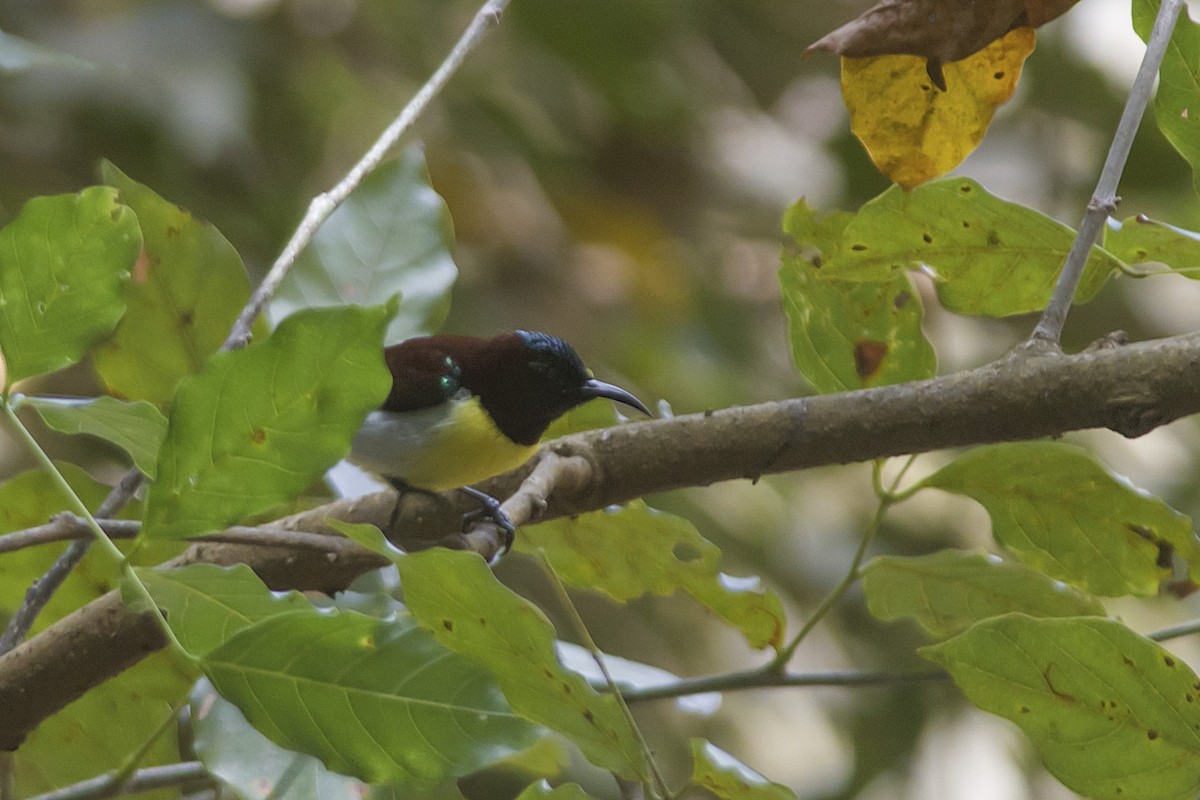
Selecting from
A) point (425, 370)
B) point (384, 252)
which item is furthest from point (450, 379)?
point (384, 252)

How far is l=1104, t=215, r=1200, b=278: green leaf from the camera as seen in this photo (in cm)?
112

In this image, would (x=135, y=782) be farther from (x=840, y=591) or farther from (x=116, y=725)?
(x=840, y=591)

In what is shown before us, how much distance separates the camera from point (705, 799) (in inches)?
49.2

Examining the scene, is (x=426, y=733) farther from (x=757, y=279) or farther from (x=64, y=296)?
(x=757, y=279)

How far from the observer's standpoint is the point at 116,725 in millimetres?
1334

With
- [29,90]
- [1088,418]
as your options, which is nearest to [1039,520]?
[1088,418]

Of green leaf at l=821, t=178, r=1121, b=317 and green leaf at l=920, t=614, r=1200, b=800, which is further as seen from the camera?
green leaf at l=821, t=178, r=1121, b=317

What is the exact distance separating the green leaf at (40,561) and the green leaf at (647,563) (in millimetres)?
454

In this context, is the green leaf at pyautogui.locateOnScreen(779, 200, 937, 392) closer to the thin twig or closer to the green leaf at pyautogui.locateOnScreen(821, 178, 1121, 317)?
the green leaf at pyautogui.locateOnScreen(821, 178, 1121, 317)

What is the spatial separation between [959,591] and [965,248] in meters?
0.36

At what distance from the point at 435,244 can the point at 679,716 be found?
9.10 ft

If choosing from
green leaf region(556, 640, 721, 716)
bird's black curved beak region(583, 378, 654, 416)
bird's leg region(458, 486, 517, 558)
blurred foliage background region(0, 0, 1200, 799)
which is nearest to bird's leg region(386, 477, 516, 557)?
bird's leg region(458, 486, 517, 558)

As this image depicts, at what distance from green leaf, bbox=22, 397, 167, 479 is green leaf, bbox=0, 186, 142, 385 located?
0.04m

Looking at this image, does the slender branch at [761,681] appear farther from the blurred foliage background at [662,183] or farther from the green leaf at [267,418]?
the blurred foliage background at [662,183]
